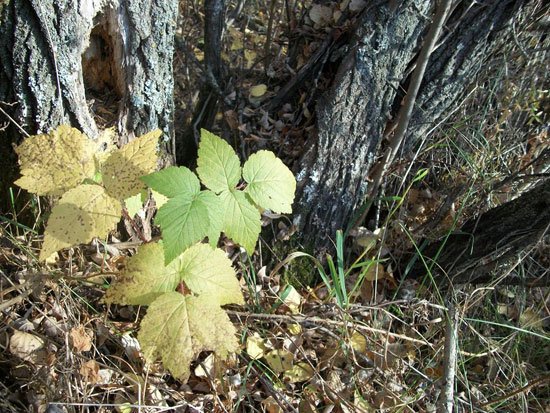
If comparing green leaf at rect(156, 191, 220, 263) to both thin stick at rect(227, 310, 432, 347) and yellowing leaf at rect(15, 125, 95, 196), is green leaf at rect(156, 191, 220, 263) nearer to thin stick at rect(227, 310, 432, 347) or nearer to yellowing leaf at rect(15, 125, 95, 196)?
yellowing leaf at rect(15, 125, 95, 196)

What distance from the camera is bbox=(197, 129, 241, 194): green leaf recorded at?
56.0 inches

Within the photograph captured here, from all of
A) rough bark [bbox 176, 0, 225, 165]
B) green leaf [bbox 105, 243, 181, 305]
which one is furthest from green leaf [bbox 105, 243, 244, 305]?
rough bark [bbox 176, 0, 225, 165]

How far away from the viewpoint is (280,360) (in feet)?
6.05

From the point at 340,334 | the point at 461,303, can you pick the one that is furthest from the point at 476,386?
the point at 340,334

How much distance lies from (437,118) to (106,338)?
5.65ft

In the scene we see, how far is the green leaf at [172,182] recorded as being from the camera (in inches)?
52.4

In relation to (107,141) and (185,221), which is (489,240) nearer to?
(185,221)

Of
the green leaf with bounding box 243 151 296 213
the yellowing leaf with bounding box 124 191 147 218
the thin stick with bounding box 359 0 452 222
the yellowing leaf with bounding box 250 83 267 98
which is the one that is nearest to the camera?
the green leaf with bounding box 243 151 296 213

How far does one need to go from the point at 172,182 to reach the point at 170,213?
0.10 meters

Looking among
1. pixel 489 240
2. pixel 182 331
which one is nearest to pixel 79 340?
pixel 182 331

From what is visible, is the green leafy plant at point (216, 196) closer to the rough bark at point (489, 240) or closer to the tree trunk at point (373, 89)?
the tree trunk at point (373, 89)

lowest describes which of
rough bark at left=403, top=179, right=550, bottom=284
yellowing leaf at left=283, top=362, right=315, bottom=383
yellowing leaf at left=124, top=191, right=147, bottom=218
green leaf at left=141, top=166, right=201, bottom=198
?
yellowing leaf at left=283, top=362, right=315, bottom=383

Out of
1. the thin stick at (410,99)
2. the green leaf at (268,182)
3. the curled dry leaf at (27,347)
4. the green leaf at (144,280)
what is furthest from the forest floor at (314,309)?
the green leaf at (268,182)

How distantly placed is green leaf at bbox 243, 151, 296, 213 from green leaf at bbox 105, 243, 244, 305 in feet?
0.74
